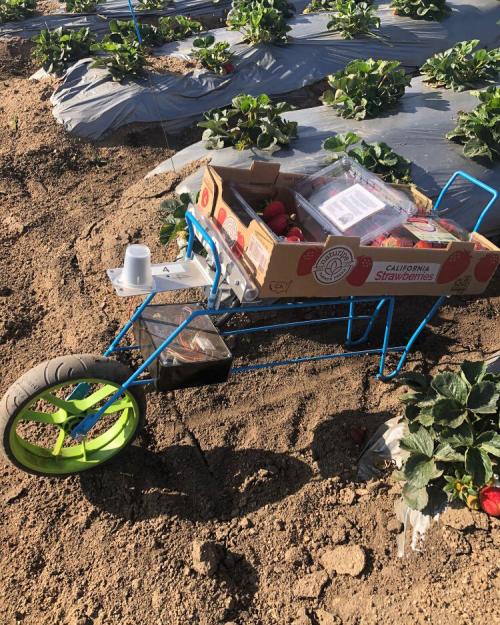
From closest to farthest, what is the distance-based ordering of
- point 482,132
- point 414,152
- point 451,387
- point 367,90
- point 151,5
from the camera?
1. point 451,387
2. point 482,132
3. point 414,152
4. point 367,90
5. point 151,5

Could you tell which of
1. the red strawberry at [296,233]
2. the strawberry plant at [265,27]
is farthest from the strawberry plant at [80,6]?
the red strawberry at [296,233]

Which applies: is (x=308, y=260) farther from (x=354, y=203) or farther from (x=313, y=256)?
(x=354, y=203)

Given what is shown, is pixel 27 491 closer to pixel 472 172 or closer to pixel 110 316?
pixel 110 316

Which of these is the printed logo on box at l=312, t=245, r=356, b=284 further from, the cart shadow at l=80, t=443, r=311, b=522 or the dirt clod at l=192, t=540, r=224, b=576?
the dirt clod at l=192, t=540, r=224, b=576

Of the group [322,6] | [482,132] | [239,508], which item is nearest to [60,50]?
[322,6]

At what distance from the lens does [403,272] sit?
2.96m

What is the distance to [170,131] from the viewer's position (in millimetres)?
6590

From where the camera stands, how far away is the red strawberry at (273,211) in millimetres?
3117

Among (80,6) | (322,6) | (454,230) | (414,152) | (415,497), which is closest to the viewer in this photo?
(415,497)

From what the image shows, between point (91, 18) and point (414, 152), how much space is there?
262 inches

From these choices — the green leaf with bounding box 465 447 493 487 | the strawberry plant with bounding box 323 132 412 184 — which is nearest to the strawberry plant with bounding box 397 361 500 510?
the green leaf with bounding box 465 447 493 487

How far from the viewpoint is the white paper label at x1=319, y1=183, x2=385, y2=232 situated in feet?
9.78

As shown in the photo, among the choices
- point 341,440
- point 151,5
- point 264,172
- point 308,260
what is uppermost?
point 264,172

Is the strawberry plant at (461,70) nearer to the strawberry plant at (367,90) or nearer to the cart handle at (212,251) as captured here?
the strawberry plant at (367,90)
